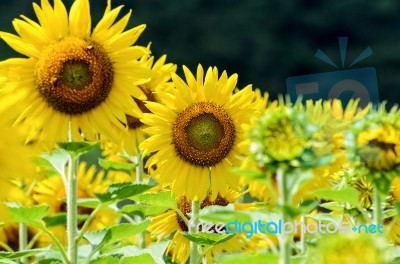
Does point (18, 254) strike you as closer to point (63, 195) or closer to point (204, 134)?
point (204, 134)

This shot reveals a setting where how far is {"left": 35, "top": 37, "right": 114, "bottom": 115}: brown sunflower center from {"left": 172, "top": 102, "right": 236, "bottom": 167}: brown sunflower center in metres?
0.14

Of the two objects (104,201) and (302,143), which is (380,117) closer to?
(302,143)

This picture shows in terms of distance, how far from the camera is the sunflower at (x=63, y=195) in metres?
2.39

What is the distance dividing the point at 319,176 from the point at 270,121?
418 millimetres

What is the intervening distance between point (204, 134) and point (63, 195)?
89cm

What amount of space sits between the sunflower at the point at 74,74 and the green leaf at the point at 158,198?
0.14 metres

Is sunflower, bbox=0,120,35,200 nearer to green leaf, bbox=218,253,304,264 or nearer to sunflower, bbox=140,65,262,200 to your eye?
green leaf, bbox=218,253,304,264

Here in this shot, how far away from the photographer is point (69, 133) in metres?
1.55

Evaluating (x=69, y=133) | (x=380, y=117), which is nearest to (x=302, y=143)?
(x=380, y=117)

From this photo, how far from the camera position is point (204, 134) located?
1.64 metres

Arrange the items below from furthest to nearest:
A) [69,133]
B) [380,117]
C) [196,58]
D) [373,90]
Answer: [196,58] → [69,133] → [373,90] → [380,117]

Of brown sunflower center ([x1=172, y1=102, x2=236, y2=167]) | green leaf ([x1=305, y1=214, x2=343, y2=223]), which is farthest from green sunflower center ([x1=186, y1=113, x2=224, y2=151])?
green leaf ([x1=305, y1=214, x2=343, y2=223])

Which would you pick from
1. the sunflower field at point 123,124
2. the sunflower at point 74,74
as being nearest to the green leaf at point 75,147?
the sunflower field at point 123,124

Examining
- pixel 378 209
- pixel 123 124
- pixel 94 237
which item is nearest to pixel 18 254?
pixel 94 237
